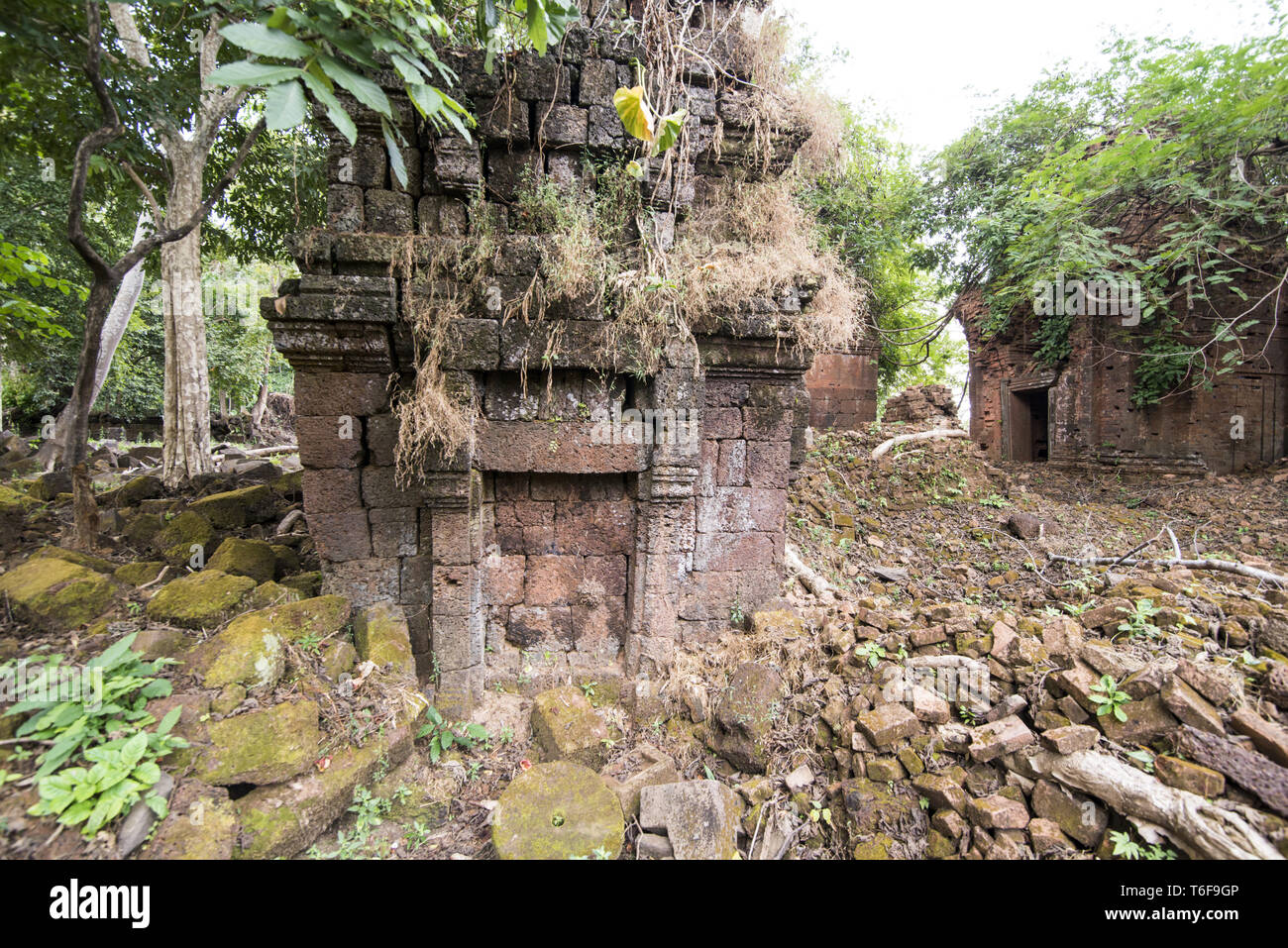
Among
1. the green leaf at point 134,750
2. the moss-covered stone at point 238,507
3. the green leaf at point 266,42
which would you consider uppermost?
the green leaf at point 266,42

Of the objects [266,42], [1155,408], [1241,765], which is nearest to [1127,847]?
[1241,765]

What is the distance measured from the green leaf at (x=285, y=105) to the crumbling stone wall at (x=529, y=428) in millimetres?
1484

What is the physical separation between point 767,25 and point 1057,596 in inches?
212

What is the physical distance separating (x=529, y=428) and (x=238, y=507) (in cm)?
347

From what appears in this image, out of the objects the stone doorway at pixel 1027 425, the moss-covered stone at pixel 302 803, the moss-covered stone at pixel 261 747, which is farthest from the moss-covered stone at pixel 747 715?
the stone doorway at pixel 1027 425

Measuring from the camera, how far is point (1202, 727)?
2373 mm

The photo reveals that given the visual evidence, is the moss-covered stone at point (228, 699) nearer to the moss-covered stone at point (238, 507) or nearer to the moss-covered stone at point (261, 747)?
the moss-covered stone at point (261, 747)

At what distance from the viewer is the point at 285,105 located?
68.0 inches

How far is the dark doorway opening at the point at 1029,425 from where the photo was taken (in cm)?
1100

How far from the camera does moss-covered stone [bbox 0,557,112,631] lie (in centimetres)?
307

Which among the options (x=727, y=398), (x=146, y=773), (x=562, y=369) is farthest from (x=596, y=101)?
(x=146, y=773)

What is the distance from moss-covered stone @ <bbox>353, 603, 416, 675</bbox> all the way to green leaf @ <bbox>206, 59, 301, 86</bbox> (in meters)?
2.96

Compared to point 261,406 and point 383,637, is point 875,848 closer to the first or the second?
point 383,637

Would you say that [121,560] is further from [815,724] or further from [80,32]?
[815,724]
